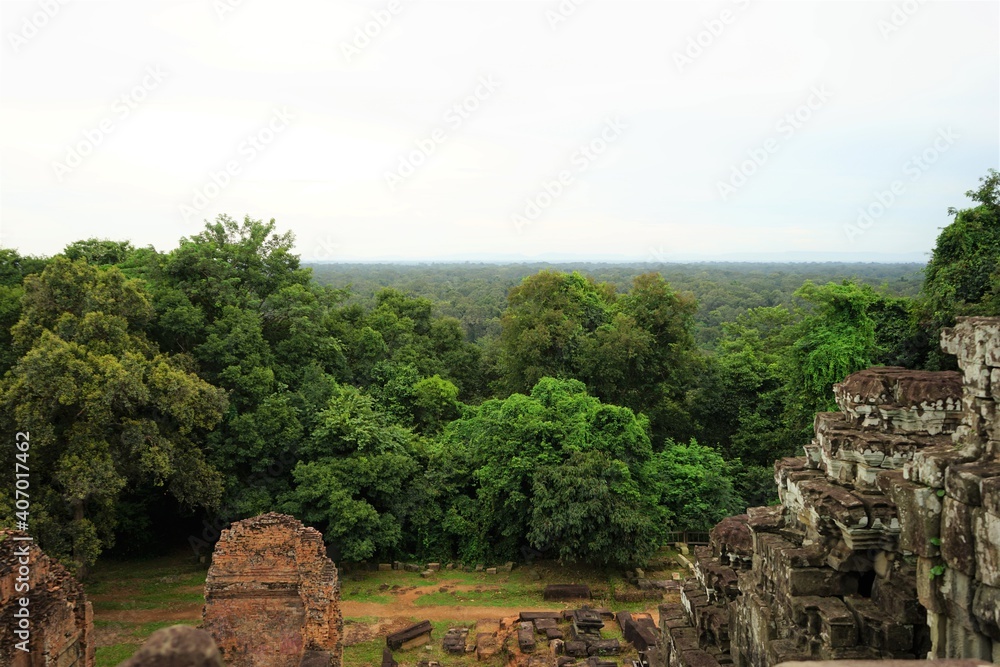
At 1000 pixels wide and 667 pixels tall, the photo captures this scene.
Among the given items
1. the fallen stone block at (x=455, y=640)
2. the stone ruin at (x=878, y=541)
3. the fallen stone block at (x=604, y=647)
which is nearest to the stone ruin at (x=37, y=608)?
the fallen stone block at (x=455, y=640)

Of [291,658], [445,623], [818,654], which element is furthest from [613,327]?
[818,654]

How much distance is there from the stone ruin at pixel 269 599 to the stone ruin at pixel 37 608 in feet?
6.56

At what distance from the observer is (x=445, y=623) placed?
1658cm

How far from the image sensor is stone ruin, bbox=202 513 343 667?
10641mm

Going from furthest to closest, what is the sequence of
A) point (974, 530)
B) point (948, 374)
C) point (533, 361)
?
1. point (533, 361)
2. point (948, 374)
3. point (974, 530)

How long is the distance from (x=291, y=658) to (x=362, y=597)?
7.51m

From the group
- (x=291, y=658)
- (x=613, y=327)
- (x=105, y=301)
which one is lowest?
(x=291, y=658)

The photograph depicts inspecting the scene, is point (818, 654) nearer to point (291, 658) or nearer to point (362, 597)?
point (291, 658)

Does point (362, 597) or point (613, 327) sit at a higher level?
point (613, 327)

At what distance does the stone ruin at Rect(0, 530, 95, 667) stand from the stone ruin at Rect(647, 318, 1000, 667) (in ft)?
27.3

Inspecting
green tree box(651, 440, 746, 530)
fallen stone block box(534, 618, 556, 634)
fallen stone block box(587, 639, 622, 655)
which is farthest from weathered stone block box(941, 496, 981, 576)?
green tree box(651, 440, 746, 530)

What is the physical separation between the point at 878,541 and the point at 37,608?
9.90 m

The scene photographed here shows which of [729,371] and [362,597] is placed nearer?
[362,597]

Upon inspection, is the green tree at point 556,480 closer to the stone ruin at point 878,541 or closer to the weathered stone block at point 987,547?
the stone ruin at point 878,541
